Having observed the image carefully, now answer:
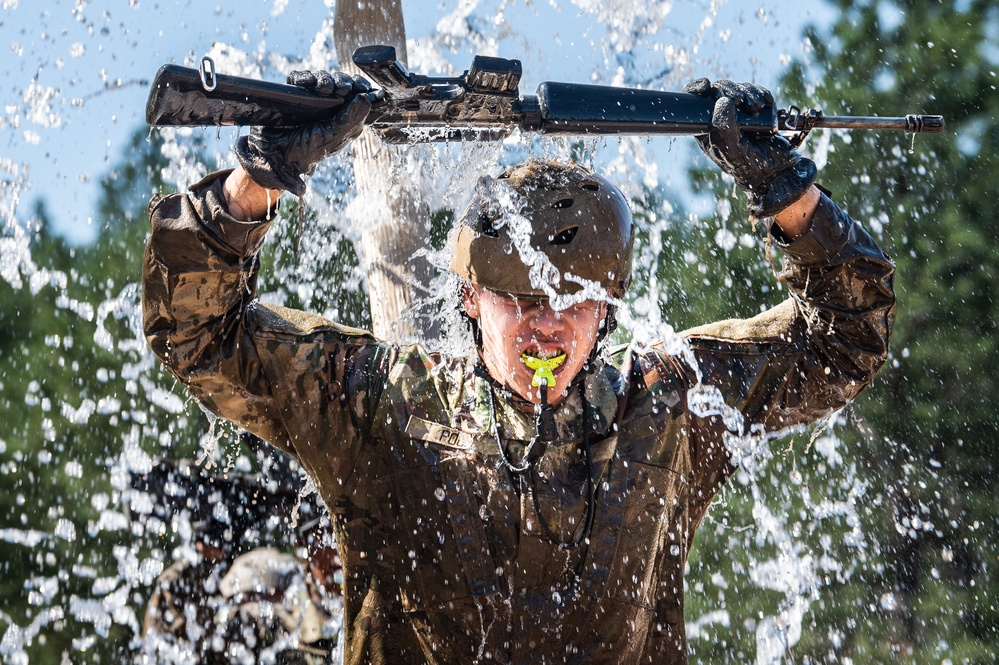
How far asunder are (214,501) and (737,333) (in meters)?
3.66

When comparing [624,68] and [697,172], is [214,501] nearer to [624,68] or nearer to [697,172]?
[624,68]

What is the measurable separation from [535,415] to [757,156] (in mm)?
984

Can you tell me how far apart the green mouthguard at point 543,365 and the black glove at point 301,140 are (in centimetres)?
81

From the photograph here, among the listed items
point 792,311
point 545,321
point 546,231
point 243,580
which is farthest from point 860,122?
point 243,580

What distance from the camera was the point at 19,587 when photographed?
977 cm

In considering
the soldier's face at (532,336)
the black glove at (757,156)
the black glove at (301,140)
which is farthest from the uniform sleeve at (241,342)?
the black glove at (757,156)

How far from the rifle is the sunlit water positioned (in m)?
0.24

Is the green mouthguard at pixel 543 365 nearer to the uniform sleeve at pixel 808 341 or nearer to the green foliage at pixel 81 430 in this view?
the uniform sleeve at pixel 808 341

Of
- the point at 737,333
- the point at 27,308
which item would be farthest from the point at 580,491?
the point at 27,308

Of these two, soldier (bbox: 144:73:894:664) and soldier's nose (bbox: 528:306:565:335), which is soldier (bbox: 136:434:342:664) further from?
soldier's nose (bbox: 528:306:565:335)

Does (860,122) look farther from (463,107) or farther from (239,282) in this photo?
(239,282)

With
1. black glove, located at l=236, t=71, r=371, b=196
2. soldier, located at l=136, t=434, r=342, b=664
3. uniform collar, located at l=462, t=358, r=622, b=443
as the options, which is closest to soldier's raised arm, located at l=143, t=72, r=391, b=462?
black glove, located at l=236, t=71, r=371, b=196

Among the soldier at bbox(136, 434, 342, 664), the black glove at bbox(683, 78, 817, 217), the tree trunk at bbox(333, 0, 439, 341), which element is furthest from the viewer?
the soldier at bbox(136, 434, 342, 664)

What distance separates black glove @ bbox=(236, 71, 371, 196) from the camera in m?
3.15
